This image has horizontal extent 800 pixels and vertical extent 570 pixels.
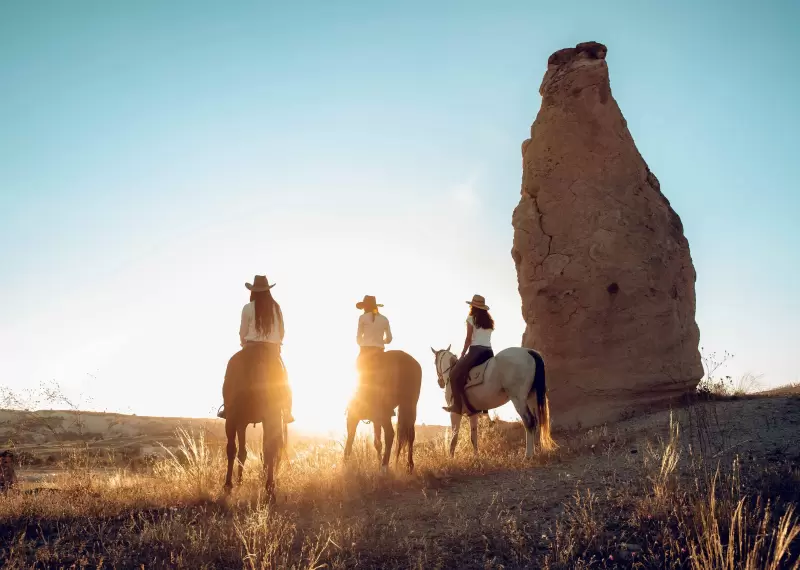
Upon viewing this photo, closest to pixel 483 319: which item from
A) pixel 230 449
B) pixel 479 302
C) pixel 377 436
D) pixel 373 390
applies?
pixel 479 302

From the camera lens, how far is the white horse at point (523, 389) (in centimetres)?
974

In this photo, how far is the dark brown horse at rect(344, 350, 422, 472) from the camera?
9344 millimetres

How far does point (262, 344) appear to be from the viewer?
7.41 metres

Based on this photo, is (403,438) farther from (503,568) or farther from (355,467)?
(503,568)

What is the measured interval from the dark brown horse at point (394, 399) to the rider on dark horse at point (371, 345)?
0.17ft

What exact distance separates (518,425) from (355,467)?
524 centimetres

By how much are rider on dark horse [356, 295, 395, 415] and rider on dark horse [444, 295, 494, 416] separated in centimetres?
155

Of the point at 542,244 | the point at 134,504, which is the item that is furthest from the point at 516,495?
the point at 542,244

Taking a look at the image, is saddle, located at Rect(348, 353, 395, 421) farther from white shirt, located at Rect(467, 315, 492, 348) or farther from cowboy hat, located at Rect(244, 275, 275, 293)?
cowboy hat, located at Rect(244, 275, 275, 293)

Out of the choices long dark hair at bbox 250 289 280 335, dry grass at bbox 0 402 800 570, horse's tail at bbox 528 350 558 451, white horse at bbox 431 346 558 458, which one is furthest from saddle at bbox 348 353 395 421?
horse's tail at bbox 528 350 558 451

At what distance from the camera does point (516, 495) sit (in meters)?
6.68

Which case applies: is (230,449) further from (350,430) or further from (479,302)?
(479,302)

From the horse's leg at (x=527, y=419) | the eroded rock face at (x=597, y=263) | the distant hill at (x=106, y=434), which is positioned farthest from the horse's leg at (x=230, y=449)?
the distant hill at (x=106, y=434)

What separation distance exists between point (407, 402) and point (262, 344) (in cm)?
307
